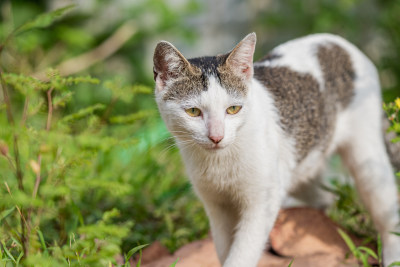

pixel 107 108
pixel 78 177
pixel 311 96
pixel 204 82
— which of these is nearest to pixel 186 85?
pixel 204 82

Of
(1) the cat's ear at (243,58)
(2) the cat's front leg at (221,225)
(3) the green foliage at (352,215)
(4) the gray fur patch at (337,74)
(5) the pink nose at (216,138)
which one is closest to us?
(5) the pink nose at (216,138)

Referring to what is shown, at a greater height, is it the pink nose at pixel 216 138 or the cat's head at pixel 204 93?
the cat's head at pixel 204 93

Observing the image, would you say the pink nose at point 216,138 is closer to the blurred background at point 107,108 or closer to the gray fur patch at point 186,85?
the gray fur patch at point 186,85

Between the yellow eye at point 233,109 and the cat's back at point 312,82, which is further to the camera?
the cat's back at point 312,82

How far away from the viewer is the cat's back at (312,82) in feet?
11.0

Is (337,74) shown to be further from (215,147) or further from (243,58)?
(215,147)

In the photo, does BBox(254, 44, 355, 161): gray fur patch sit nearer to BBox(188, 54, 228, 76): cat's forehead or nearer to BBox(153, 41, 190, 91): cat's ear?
BBox(188, 54, 228, 76): cat's forehead

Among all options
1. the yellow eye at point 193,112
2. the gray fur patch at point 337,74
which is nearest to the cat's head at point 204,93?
the yellow eye at point 193,112

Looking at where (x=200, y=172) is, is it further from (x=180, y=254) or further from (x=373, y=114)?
(x=373, y=114)

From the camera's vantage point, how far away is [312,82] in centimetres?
348

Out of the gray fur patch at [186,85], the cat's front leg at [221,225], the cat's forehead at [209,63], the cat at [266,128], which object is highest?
the cat's forehead at [209,63]

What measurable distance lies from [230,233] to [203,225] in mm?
953

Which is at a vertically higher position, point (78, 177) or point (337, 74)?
point (337, 74)

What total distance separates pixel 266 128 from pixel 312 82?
27.9 inches
